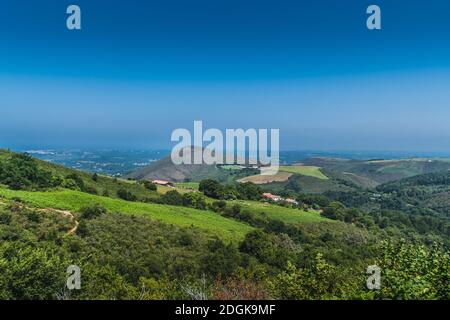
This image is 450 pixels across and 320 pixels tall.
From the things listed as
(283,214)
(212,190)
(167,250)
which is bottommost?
(283,214)

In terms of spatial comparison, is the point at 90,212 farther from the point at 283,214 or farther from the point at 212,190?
the point at 212,190

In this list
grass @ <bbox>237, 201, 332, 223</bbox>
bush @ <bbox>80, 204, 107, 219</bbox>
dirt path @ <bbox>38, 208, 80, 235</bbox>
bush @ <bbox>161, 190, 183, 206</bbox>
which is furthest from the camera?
grass @ <bbox>237, 201, 332, 223</bbox>

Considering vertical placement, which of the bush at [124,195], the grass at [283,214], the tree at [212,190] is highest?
the bush at [124,195]

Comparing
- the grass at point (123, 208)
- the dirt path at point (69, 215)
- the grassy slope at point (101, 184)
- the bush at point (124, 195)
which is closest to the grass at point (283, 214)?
the grass at point (123, 208)

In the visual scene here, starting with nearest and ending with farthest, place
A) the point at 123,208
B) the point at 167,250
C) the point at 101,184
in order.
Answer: the point at 167,250
the point at 123,208
the point at 101,184

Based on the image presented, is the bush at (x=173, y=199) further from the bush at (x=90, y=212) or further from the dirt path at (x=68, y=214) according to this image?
the dirt path at (x=68, y=214)

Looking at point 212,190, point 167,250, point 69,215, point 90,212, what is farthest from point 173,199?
point 167,250

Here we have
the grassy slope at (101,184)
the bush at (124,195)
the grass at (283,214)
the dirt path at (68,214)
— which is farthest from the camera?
the grass at (283,214)

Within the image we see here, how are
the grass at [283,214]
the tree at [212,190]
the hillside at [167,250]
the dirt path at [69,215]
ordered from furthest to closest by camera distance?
the tree at [212,190]
the grass at [283,214]
the dirt path at [69,215]
the hillside at [167,250]

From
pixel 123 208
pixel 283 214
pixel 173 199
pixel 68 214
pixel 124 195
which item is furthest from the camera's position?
pixel 283 214

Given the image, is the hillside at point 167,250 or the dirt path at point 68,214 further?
the dirt path at point 68,214

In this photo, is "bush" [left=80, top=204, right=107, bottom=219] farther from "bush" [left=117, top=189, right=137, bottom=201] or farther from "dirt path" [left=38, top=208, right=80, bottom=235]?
"bush" [left=117, top=189, right=137, bottom=201]

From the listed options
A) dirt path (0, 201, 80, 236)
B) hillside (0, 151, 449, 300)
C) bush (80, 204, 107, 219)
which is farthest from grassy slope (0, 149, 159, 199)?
dirt path (0, 201, 80, 236)
